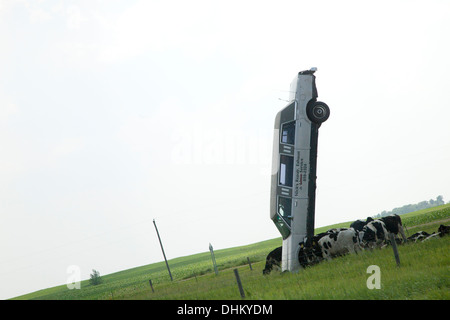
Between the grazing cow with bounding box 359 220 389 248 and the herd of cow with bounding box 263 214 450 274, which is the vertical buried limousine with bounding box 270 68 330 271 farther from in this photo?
the grazing cow with bounding box 359 220 389 248

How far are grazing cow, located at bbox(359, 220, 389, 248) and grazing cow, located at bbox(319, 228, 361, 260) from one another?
41 centimetres

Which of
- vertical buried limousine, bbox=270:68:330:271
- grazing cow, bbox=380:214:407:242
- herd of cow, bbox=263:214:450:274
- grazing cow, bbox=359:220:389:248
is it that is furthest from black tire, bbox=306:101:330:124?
grazing cow, bbox=380:214:407:242

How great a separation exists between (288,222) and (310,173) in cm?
222

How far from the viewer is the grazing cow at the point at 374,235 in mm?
21062

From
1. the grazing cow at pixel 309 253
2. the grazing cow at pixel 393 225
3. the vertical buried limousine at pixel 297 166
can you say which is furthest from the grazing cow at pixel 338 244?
the grazing cow at pixel 393 225

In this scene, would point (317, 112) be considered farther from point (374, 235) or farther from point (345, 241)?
point (374, 235)

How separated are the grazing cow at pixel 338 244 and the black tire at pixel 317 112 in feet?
15.9

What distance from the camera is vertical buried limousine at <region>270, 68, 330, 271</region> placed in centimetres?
2073

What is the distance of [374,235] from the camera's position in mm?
21312

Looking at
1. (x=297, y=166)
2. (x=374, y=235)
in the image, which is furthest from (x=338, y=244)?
(x=297, y=166)

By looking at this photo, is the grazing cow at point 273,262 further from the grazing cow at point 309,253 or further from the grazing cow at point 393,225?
the grazing cow at point 393,225

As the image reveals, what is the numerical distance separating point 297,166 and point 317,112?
7.77 feet
